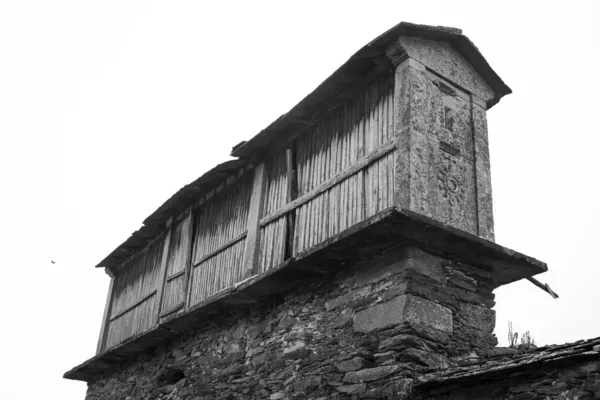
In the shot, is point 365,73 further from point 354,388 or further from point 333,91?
point 354,388

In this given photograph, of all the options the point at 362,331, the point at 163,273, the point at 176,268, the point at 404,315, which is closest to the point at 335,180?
the point at 362,331

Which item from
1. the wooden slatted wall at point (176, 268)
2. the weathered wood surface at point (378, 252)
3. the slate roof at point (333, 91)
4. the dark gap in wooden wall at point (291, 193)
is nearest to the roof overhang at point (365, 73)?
the slate roof at point (333, 91)

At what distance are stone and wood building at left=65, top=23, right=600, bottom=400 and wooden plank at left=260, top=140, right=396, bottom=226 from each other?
0.07 ft

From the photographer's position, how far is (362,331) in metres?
6.03

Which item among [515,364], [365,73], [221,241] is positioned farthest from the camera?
[221,241]

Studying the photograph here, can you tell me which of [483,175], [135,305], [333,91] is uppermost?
[333,91]

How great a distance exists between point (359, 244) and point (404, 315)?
827 millimetres

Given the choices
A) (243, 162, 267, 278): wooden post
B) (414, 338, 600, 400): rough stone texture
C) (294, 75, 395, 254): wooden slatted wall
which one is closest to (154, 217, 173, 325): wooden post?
(243, 162, 267, 278): wooden post

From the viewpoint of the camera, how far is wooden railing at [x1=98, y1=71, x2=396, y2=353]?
6660 millimetres

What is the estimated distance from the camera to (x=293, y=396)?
6.50 meters

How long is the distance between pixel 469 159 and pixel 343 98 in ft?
5.02

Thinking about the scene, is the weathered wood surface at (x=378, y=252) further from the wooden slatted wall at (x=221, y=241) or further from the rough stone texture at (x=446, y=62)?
the rough stone texture at (x=446, y=62)

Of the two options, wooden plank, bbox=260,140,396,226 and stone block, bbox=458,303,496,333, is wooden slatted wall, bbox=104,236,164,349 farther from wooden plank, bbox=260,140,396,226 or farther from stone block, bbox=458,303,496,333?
stone block, bbox=458,303,496,333

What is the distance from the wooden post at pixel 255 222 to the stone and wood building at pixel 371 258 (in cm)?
2
